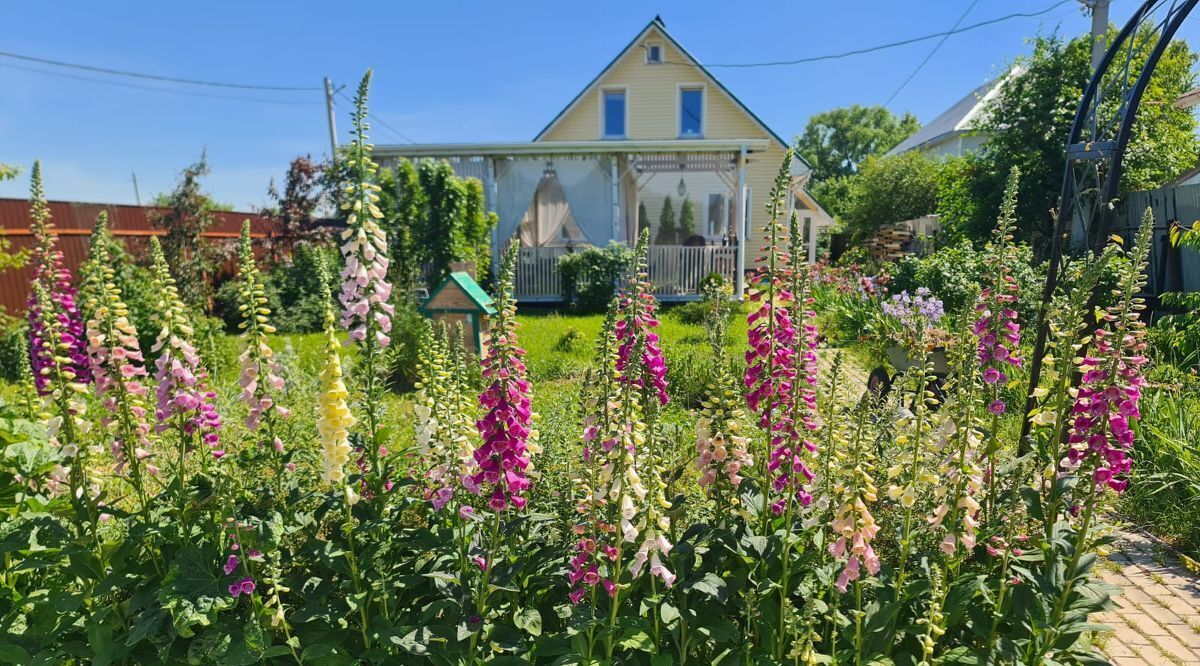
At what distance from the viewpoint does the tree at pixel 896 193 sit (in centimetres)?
2284

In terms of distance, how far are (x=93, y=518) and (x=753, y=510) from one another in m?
2.47

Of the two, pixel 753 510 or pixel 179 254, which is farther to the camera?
pixel 179 254

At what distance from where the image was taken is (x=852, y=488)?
222 cm

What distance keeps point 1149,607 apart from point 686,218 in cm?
1668

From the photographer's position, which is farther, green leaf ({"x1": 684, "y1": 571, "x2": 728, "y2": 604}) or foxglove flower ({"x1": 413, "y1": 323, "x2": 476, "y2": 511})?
foxglove flower ({"x1": 413, "y1": 323, "x2": 476, "y2": 511})

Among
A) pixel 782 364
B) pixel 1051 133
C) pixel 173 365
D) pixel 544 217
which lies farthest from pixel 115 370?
pixel 1051 133

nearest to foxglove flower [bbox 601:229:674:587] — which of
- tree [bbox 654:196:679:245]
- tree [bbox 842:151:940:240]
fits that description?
tree [bbox 654:196:679:245]

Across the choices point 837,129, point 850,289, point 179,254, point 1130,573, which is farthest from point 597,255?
point 837,129

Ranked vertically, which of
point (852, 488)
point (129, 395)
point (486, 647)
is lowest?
point (486, 647)

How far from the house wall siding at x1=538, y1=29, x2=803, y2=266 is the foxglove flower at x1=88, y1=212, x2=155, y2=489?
1703cm

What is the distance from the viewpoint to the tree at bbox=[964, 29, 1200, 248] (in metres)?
11.8

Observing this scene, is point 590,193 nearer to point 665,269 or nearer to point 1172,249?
point 665,269

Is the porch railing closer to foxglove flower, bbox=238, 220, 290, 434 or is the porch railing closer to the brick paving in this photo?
the brick paving

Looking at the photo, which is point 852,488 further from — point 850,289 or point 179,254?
point 179,254
